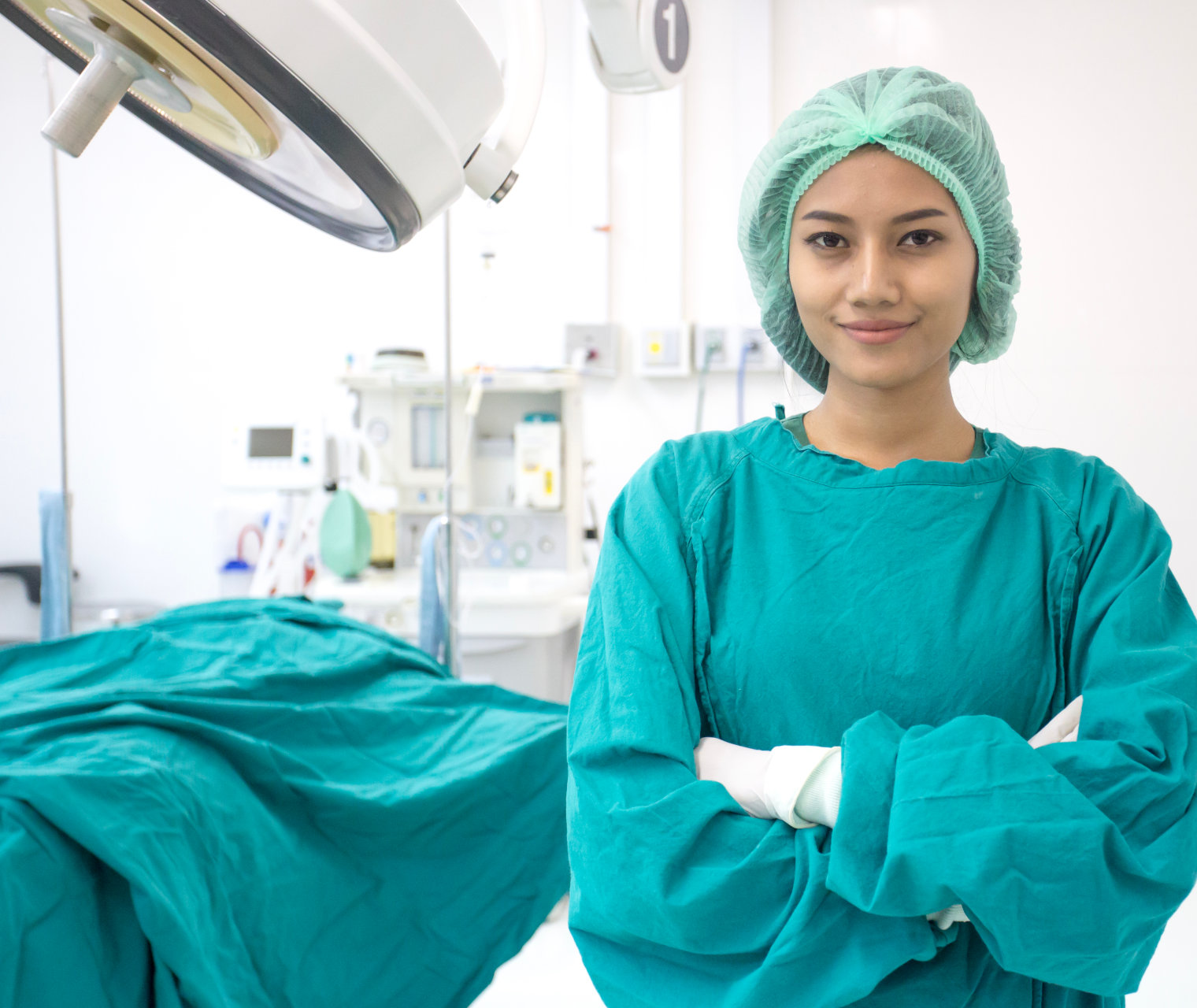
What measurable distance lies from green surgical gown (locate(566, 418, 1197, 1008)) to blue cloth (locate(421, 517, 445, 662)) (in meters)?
1.09

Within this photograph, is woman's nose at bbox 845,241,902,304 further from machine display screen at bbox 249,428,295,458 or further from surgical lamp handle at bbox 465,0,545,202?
machine display screen at bbox 249,428,295,458

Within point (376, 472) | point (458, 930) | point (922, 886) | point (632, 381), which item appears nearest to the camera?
point (922, 886)

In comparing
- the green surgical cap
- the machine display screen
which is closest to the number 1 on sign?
the green surgical cap

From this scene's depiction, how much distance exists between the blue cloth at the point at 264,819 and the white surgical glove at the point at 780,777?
2.09 ft

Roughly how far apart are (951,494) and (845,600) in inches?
5.1

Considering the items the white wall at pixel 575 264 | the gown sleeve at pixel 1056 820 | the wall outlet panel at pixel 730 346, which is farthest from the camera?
the wall outlet panel at pixel 730 346

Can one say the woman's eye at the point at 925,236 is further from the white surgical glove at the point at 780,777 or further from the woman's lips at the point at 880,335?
the white surgical glove at the point at 780,777

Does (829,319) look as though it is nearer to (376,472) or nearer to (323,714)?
(323,714)

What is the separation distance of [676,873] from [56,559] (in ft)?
5.59

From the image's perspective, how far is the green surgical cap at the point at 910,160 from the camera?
81cm

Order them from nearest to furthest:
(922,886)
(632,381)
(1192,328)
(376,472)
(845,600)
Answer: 1. (922,886)
2. (845,600)
3. (1192,328)
4. (376,472)
5. (632,381)

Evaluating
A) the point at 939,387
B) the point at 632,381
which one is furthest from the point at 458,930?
the point at 632,381

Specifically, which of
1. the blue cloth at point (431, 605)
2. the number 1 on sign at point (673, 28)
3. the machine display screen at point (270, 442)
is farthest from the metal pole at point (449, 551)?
the machine display screen at point (270, 442)

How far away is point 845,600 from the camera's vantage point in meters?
0.83
